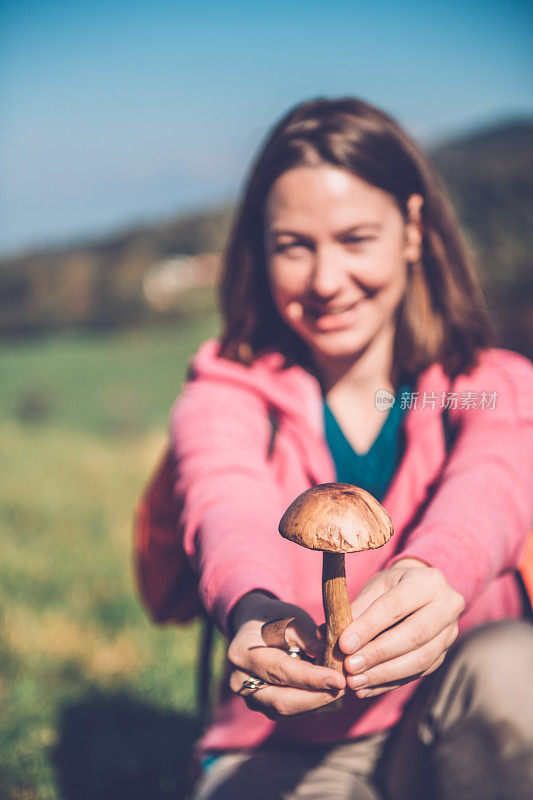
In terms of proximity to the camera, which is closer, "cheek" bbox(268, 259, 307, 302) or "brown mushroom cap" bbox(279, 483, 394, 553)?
"brown mushroom cap" bbox(279, 483, 394, 553)

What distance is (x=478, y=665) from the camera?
0.88 meters

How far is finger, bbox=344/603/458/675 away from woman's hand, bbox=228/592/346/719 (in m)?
0.03

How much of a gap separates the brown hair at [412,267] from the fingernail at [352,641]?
549mm

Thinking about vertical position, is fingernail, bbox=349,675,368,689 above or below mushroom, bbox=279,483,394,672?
below

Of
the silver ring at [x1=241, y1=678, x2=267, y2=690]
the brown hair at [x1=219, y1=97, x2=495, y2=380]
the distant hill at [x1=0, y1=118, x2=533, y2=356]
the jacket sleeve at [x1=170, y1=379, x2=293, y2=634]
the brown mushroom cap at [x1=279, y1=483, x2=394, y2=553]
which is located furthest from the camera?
the distant hill at [x1=0, y1=118, x2=533, y2=356]

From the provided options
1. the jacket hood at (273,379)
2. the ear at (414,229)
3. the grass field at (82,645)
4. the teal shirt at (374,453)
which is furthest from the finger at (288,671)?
the grass field at (82,645)

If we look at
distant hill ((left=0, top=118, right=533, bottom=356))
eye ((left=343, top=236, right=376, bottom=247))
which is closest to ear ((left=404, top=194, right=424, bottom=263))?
eye ((left=343, top=236, right=376, bottom=247))

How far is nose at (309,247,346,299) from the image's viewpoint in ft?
2.92

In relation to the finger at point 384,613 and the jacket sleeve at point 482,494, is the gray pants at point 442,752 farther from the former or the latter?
the finger at point 384,613

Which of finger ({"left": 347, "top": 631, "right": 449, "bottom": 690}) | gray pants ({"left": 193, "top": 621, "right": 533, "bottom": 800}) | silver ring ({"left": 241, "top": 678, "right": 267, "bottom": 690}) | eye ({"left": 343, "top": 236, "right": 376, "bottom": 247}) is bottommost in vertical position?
gray pants ({"left": 193, "top": 621, "right": 533, "bottom": 800})

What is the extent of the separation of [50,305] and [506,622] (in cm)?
627

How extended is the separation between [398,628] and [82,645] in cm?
153

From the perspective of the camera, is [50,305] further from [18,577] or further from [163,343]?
[18,577]

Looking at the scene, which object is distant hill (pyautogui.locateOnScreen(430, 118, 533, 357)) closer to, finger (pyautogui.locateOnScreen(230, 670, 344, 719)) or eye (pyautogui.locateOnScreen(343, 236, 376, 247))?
eye (pyautogui.locateOnScreen(343, 236, 376, 247))
